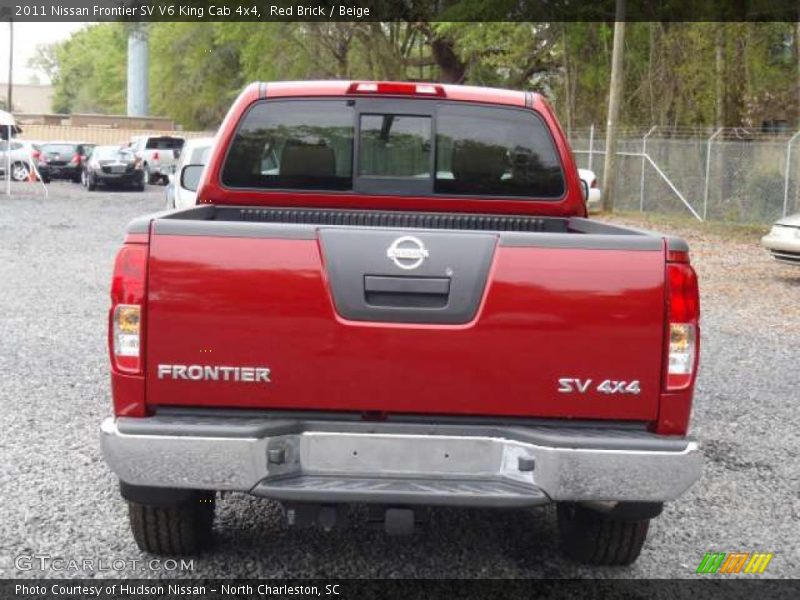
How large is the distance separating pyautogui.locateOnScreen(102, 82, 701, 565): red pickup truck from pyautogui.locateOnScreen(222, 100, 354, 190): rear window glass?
5.54ft

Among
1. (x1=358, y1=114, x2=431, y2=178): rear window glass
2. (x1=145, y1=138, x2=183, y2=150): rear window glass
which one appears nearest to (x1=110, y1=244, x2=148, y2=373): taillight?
(x1=358, y1=114, x2=431, y2=178): rear window glass

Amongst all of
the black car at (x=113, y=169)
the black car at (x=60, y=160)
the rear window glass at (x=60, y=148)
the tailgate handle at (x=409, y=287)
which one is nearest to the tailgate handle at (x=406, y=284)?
the tailgate handle at (x=409, y=287)

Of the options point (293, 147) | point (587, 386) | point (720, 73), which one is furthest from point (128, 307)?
point (720, 73)

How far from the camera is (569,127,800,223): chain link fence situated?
23328 mm

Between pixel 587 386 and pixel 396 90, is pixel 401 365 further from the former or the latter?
pixel 396 90

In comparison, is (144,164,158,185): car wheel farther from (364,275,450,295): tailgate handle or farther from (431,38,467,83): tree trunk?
(364,275,450,295): tailgate handle

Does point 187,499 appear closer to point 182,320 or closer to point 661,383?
point 182,320

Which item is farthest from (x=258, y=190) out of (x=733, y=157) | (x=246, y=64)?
(x=246, y=64)

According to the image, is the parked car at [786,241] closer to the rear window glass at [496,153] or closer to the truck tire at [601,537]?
the rear window glass at [496,153]

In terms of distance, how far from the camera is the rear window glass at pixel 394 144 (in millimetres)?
5367

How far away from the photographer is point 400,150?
17.7 ft

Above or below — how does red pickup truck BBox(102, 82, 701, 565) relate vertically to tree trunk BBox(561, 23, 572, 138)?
below

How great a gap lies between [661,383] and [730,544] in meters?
1.55

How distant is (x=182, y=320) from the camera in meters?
3.59
